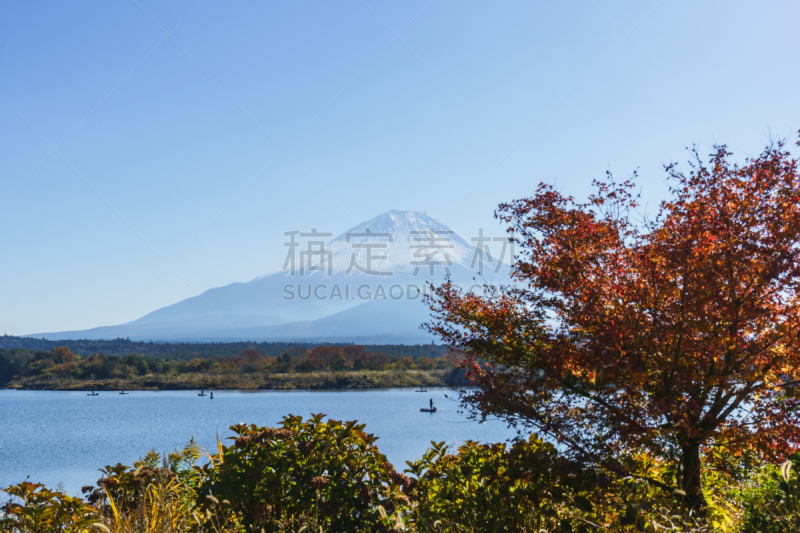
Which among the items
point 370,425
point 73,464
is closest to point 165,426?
point 73,464

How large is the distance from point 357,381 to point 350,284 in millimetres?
134713

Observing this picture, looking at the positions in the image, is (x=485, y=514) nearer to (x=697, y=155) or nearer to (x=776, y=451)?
(x=776, y=451)

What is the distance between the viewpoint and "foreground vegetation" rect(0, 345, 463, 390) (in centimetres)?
6594

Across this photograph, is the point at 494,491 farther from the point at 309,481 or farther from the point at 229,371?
the point at 229,371

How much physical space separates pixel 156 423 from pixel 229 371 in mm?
38065

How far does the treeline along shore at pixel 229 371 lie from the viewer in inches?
2597

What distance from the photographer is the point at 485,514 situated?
3344mm

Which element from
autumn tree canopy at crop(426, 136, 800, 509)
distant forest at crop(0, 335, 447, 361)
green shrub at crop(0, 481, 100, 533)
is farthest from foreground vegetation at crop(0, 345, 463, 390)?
green shrub at crop(0, 481, 100, 533)

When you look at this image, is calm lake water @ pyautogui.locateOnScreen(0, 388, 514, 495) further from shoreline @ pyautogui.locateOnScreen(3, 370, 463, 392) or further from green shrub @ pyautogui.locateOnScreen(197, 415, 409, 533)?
green shrub @ pyautogui.locateOnScreen(197, 415, 409, 533)

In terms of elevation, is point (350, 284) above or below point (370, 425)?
above

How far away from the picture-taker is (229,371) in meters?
73.7

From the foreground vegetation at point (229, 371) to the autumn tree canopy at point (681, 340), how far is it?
59.4m

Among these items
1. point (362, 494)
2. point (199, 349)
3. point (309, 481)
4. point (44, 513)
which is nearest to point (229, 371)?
point (199, 349)

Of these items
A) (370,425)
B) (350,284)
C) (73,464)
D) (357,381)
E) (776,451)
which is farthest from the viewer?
(350,284)
